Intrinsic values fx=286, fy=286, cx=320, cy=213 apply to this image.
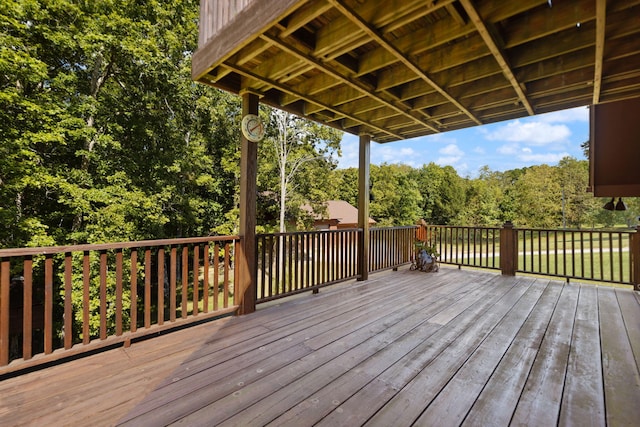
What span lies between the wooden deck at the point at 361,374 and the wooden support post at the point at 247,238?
0.72 feet

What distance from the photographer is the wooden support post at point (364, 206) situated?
15.8 feet

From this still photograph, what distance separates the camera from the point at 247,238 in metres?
3.15

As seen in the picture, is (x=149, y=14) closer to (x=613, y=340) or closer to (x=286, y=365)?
(x=286, y=365)

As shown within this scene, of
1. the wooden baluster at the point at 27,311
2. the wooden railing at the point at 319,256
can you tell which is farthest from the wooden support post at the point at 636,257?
the wooden baluster at the point at 27,311

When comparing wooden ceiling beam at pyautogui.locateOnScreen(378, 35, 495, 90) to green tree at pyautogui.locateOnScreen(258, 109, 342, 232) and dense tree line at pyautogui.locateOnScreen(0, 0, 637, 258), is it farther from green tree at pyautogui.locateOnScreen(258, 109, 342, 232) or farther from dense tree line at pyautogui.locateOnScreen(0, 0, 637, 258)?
green tree at pyautogui.locateOnScreen(258, 109, 342, 232)

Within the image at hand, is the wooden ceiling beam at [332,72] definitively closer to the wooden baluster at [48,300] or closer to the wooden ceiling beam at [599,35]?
the wooden ceiling beam at [599,35]

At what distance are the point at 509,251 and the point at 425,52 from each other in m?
4.16

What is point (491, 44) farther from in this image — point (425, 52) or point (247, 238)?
point (247, 238)

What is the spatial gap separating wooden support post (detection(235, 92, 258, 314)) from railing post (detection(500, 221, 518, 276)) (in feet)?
14.9

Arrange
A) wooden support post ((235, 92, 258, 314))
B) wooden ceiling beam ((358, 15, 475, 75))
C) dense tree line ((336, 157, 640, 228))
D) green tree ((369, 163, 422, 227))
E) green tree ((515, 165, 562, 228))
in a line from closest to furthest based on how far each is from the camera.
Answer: wooden ceiling beam ((358, 15, 475, 75)) < wooden support post ((235, 92, 258, 314)) < dense tree line ((336, 157, 640, 228)) < green tree ((515, 165, 562, 228)) < green tree ((369, 163, 422, 227))

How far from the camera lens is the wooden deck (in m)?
1.53

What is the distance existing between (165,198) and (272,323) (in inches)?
337

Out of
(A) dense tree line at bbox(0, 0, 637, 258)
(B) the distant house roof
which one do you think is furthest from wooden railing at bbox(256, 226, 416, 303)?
(B) the distant house roof

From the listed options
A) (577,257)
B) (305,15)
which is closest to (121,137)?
(305,15)
